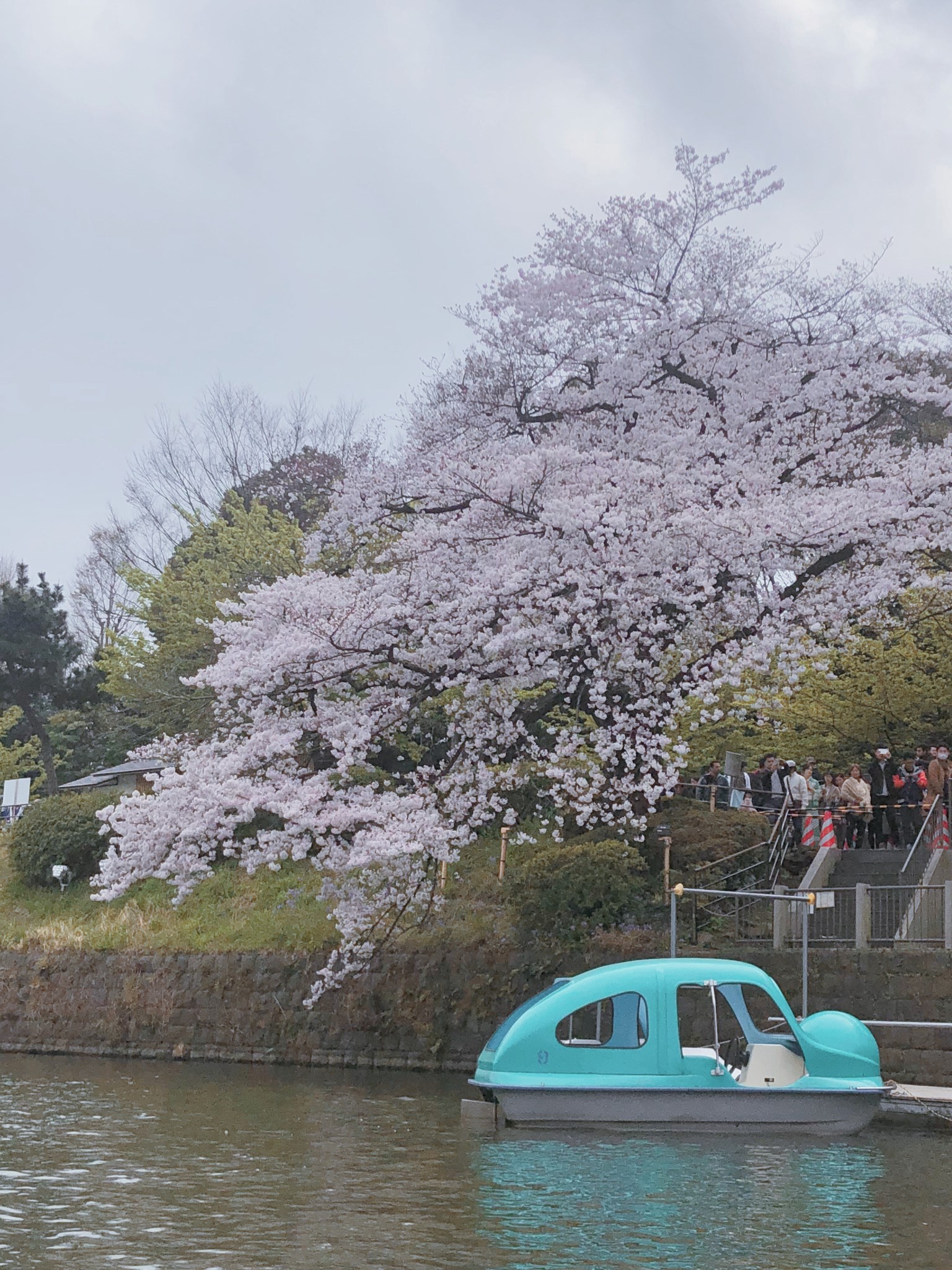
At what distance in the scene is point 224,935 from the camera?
31.9 meters

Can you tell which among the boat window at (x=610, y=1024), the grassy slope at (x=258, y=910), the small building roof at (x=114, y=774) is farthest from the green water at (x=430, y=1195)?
the small building roof at (x=114, y=774)

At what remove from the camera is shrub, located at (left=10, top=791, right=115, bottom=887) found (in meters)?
36.9

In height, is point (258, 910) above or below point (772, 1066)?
above

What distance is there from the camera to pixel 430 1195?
45.7 ft

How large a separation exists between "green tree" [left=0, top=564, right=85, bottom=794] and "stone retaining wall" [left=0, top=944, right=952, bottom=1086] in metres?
18.3

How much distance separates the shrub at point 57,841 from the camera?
1453 inches

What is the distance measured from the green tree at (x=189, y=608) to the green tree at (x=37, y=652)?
5.68 metres

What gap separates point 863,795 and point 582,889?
17.1 ft

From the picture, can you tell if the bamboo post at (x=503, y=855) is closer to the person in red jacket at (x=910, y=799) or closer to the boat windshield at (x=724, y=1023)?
the person in red jacket at (x=910, y=799)

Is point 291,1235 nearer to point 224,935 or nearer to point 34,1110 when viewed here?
point 34,1110

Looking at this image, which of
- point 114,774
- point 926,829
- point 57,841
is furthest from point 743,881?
point 114,774

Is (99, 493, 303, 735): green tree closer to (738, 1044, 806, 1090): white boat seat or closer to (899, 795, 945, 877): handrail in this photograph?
(899, 795, 945, 877): handrail

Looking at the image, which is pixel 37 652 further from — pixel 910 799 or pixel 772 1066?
pixel 772 1066

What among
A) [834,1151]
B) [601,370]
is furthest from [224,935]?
[834,1151]
